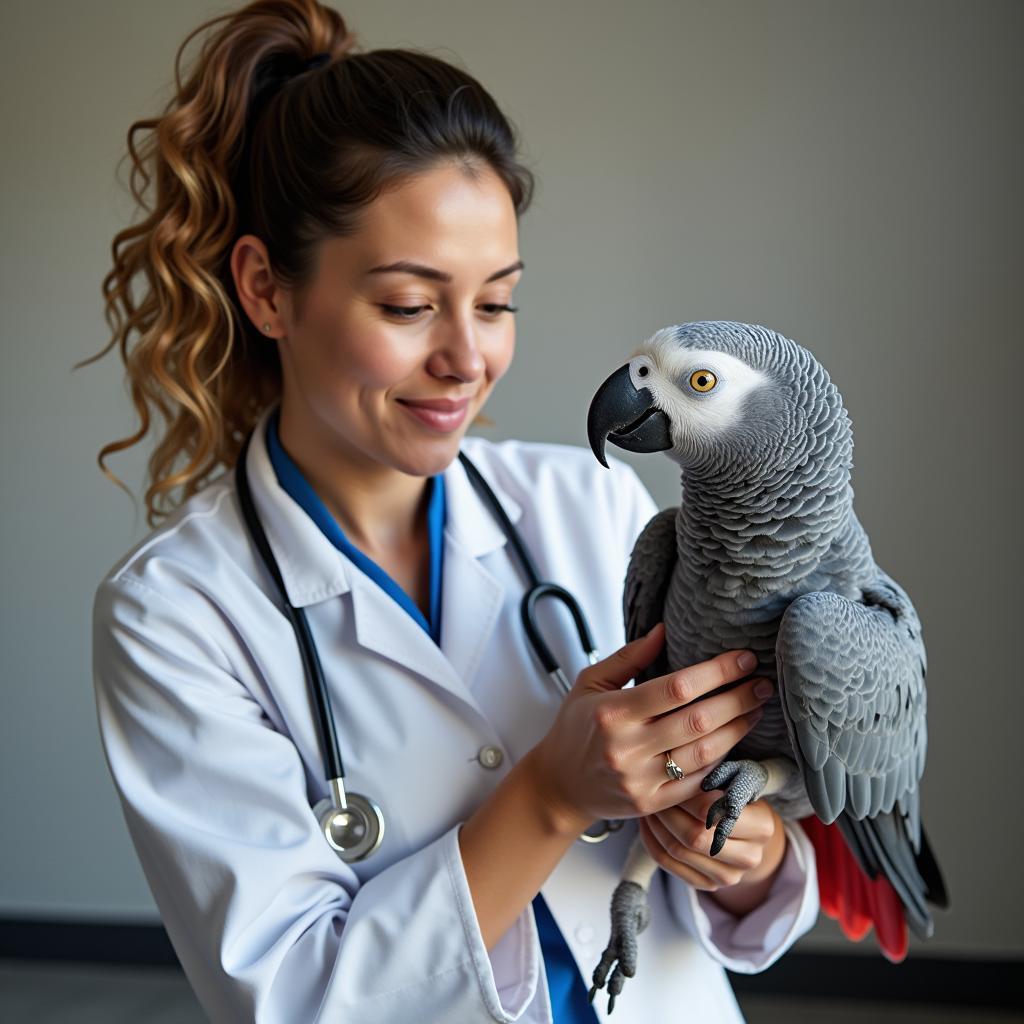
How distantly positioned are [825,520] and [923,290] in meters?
1.12

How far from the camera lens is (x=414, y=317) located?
97cm

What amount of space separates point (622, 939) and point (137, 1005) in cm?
164

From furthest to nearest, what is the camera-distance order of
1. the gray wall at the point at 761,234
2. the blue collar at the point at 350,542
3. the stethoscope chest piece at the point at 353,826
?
the gray wall at the point at 761,234, the blue collar at the point at 350,542, the stethoscope chest piece at the point at 353,826

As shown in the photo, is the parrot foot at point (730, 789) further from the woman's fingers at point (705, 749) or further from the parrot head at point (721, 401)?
the parrot head at point (721, 401)

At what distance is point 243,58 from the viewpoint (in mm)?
1115

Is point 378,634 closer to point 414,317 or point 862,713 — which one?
point 414,317

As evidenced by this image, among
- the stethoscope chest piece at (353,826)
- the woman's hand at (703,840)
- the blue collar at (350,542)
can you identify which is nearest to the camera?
the woman's hand at (703,840)

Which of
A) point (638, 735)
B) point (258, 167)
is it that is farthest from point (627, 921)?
point (258, 167)

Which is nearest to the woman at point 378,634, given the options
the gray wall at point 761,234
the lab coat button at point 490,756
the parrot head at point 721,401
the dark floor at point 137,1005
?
the lab coat button at point 490,756

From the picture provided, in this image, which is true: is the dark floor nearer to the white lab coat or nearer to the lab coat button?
the white lab coat

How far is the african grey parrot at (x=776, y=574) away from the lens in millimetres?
705

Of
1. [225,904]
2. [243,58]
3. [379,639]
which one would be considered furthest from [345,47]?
[225,904]

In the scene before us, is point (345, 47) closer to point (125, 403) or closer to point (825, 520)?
point (825, 520)

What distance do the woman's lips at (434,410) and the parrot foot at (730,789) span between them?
0.44 meters
